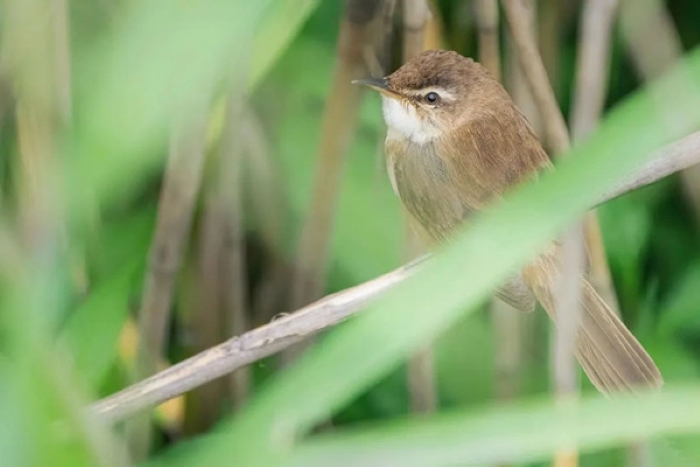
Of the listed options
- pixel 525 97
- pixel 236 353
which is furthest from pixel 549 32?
pixel 236 353

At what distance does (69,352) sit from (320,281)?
0.70 m

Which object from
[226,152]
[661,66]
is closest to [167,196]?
[226,152]

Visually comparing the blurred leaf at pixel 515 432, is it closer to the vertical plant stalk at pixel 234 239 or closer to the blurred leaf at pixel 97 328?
the blurred leaf at pixel 97 328

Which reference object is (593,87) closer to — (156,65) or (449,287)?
(449,287)

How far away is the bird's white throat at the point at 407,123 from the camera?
228 centimetres

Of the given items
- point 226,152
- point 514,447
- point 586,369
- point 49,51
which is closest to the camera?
point 514,447

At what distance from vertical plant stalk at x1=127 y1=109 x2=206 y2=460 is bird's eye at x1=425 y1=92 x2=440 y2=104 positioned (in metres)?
0.57

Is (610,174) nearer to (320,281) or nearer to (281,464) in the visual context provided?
(281,464)

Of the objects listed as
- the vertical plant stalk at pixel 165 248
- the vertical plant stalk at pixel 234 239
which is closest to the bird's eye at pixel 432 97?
the vertical plant stalk at pixel 234 239

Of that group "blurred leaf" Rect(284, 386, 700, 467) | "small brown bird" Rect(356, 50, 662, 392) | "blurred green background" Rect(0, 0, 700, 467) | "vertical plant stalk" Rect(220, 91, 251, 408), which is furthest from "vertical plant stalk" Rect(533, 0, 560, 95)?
"blurred leaf" Rect(284, 386, 700, 467)

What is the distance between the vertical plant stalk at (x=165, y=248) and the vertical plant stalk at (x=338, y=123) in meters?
0.26

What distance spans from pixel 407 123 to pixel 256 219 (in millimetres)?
444

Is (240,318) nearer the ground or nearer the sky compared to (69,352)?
nearer the sky

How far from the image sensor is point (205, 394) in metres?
2.46
